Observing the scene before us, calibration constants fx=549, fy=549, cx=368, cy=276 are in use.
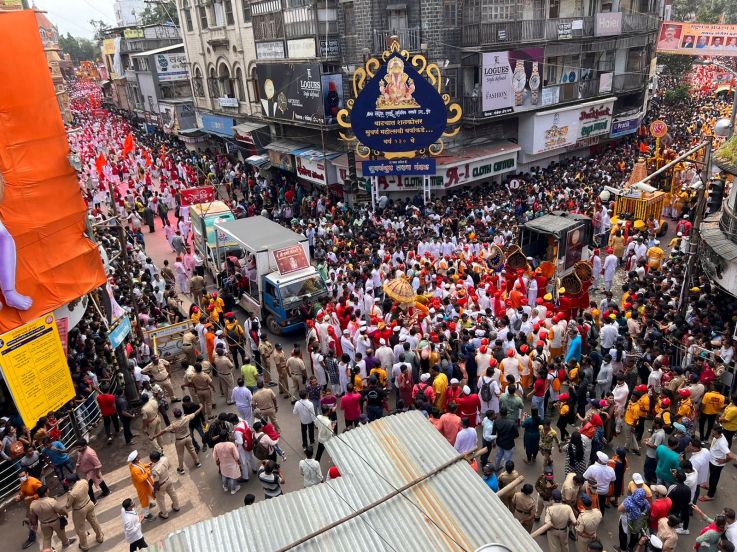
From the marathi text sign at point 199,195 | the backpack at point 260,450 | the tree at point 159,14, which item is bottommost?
the backpack at point 260,450

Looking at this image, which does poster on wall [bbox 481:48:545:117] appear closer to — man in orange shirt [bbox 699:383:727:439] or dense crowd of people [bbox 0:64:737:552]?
dense crowd of people [bbox 0:64:737:552]

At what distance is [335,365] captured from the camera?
1111 cm

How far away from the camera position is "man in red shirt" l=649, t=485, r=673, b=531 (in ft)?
22.5

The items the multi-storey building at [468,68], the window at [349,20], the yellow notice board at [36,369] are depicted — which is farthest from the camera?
the window at [349,20]

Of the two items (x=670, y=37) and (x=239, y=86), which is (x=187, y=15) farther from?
(x=670, y=37)

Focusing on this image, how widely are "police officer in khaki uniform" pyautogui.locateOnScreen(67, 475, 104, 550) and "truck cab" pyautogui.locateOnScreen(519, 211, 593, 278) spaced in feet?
39.9

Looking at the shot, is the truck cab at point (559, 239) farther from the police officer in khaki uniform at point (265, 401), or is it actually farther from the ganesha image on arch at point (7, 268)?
the ganesha image on arch at point (7, 268)

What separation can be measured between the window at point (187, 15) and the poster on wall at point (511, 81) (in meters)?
19.8

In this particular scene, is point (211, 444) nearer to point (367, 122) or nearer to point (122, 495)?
point (122, 495)

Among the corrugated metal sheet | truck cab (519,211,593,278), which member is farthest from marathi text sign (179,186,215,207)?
the corrugated metal sheet

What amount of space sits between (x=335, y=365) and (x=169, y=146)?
116ft

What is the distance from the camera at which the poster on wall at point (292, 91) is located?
22.2 meters

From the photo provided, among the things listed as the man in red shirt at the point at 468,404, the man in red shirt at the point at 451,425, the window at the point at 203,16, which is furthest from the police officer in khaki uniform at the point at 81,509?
the window at the point at 203,16

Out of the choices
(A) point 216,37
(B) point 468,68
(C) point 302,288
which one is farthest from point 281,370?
(A) point 216,37
